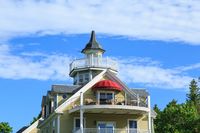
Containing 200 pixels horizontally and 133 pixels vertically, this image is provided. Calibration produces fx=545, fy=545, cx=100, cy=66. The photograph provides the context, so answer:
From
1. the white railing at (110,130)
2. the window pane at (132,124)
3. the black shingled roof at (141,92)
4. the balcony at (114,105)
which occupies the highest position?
the black shingled roof at (141,92)

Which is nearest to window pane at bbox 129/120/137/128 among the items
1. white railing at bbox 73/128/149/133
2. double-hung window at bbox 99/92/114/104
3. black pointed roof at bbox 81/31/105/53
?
white railing at bbox 73/128/149/133

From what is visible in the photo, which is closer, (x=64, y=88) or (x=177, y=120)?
(x=64, y=88)

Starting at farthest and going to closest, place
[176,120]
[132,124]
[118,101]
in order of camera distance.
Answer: [176,120]
[132,124]
[118,101]

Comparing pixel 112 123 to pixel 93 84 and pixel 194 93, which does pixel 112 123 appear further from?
pixel 194 93

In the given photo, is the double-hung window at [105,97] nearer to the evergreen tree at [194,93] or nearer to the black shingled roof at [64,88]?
the black shingled roof at [64,88]

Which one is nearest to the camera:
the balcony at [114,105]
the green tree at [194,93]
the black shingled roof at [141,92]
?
the balcony at [114,105]

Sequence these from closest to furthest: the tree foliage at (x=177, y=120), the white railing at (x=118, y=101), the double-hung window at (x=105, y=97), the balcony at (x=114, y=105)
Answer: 1. the balcony at (x=114, y=105)
2. the white railing at (x=118, y=101)
3. the double-hung window at (x=105, y=97)
4. the tree foliage at (x=177, y=120)

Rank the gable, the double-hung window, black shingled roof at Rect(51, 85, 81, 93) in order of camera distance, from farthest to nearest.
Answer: black shingled roof at Rect(51, 85, 81, 93) < the double-hung window < the gable

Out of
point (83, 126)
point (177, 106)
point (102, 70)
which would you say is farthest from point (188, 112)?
point (83, 126)

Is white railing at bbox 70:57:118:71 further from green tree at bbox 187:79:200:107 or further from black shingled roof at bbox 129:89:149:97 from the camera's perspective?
green tree at bbox 187:79:200:107

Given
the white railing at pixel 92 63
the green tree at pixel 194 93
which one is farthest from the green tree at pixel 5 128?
the green tree at pixel 194 93

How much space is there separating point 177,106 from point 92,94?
21.0 m

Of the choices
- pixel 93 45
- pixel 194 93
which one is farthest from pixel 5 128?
pixel 194 93

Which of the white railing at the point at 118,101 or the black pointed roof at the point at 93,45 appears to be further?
the black pointed roof at the point at 93,45
